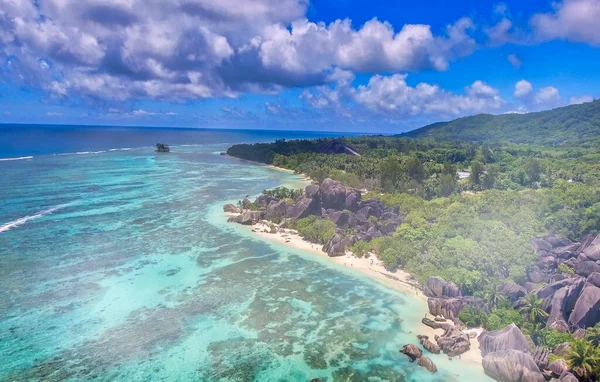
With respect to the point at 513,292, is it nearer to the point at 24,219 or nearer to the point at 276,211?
the point at 276,211

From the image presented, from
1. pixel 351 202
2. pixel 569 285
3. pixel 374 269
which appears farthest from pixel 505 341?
pixel 351 202

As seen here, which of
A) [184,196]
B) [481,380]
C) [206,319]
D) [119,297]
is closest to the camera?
[481,380]

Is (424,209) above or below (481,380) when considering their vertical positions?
above

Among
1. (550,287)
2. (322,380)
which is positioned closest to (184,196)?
(322,380)

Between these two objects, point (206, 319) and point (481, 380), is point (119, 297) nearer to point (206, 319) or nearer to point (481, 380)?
point (206, 319)

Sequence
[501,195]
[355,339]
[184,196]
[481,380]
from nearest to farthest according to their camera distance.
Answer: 1. [481,380]
2. [355,339]
3. [501,195]
4. [184,196]
